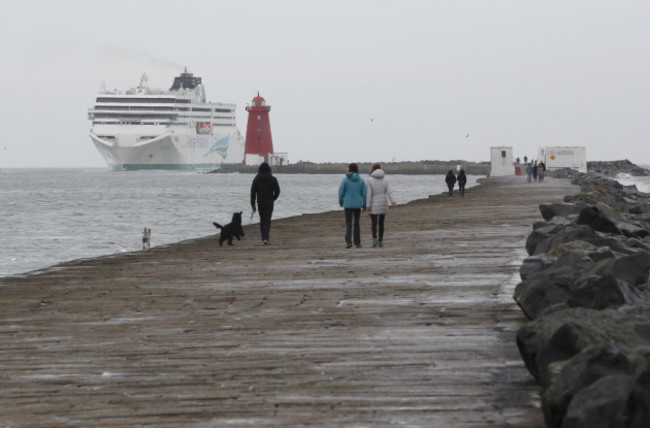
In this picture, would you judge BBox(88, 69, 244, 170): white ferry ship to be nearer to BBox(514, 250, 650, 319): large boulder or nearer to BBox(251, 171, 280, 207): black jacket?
BBox(251, 171, 280, 207): black jacket

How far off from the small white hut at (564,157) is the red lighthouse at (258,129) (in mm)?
59903

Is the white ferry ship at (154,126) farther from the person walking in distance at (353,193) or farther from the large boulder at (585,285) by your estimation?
the large boulder at (585,285)

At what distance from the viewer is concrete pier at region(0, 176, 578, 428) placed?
5.02m

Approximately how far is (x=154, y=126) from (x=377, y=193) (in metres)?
114

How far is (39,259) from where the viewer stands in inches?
958

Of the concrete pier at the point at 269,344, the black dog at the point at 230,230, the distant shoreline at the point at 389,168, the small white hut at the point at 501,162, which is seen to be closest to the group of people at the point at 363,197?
the black dog at the point at 230,230

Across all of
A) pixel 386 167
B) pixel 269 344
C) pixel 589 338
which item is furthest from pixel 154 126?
pixel 589 338

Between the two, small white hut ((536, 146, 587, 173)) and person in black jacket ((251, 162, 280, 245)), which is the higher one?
person in black jacket ((251, 162, 280, 245))

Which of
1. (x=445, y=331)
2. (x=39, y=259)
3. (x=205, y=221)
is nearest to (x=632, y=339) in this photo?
(x=445, y=331)

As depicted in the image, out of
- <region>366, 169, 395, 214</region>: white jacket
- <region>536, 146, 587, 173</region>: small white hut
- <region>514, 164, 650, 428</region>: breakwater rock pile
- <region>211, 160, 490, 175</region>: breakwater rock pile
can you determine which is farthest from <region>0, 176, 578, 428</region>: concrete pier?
<region>211, 160, 490, 175</region>: breakwater rock pile

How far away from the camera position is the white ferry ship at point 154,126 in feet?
409

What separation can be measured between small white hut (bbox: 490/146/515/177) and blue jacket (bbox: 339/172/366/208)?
6662 centimetres

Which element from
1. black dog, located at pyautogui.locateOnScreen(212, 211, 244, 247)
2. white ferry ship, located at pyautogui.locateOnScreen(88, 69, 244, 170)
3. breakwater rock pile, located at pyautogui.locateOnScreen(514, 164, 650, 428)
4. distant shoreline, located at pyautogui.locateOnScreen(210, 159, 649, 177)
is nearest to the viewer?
breakwater rock pile, located at pyautogui.locateOnScreen(514, 164, 650, 428)

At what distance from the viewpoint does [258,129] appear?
5344 inches
